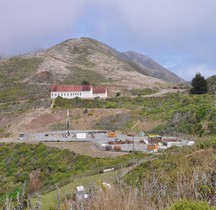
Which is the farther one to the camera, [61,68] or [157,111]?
[61,68]

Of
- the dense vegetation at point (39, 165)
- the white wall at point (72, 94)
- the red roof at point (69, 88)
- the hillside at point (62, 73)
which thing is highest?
the hillside at point (62, 73)

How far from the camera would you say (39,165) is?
26.2 metres

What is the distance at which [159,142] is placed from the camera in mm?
26500

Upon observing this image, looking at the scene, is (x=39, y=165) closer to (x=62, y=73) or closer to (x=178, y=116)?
(x=178, y=116)

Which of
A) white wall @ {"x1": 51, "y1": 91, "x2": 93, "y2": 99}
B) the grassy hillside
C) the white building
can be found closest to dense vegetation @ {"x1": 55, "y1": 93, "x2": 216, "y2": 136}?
white wall @ {"x1": 51, "y1": 91, "x2": 93, "y2": 99}

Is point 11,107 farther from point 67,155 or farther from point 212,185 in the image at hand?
point 212,185

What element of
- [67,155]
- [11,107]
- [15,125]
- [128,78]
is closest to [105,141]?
[67,155]

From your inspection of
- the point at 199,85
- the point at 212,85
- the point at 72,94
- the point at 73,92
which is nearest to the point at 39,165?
the point at 199,85

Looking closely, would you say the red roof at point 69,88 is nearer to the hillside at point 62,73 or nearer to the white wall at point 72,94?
the white wall at point 72,94

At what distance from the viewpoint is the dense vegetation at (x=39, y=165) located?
21062 mm

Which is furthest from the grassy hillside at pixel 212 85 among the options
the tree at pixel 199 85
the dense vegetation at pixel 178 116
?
the dense vegetation at pixel 178 116

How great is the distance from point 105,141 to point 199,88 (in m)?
24.3

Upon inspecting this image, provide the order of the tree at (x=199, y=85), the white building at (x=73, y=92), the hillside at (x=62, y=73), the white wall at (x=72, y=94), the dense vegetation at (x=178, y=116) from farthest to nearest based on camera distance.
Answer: the hillside at (x=62, y=73) → the white building at (x=73, y=92) → the white wall at (x=72, y=94) → the tree at (x=199, y=85) → the dense vegetation at (x=178, y=116)

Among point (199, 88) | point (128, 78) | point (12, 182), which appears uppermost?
point (128, 78)
